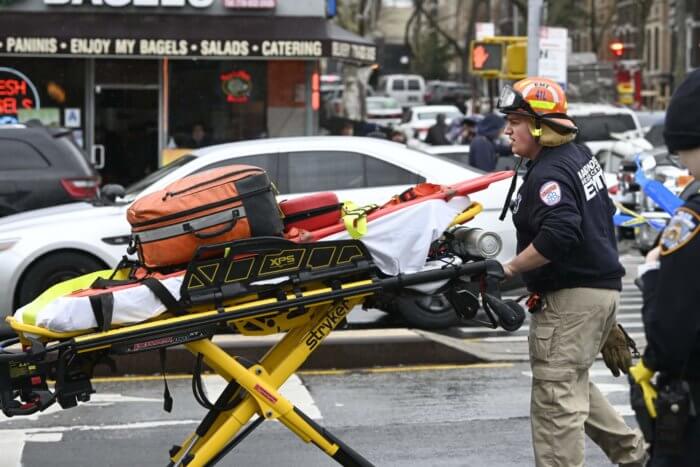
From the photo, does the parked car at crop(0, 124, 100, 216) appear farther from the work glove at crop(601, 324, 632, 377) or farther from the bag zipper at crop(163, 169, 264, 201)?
the work glove at crop(601, 324, 632, 377)

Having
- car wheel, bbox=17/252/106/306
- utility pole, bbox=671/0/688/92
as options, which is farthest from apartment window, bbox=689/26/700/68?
car wheel, bbox=17/252/106/306

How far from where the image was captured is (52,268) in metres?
10.6

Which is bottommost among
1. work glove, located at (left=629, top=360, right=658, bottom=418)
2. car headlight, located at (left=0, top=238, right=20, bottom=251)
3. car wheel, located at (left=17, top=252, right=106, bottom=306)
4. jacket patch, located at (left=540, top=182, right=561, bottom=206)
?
car wheel, located at (left=17, top=252, right=106, bottom=306)

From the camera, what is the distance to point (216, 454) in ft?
18.1

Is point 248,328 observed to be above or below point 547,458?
above

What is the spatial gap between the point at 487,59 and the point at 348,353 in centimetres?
1387

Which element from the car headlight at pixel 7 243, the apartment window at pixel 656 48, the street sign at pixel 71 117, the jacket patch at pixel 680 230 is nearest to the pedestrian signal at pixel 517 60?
the street sign at pixel 71 117

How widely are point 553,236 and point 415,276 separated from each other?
0.61 meters

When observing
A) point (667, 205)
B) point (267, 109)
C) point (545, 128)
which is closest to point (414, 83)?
point (267, 109)

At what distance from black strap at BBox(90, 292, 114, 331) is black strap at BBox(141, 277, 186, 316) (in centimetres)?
17

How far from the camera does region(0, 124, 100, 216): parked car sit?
511 inches

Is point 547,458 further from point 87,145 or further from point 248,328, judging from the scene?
point 87,145

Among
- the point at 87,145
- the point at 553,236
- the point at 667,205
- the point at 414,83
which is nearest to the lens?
the point at 553,236

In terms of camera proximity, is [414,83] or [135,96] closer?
[135,96]
